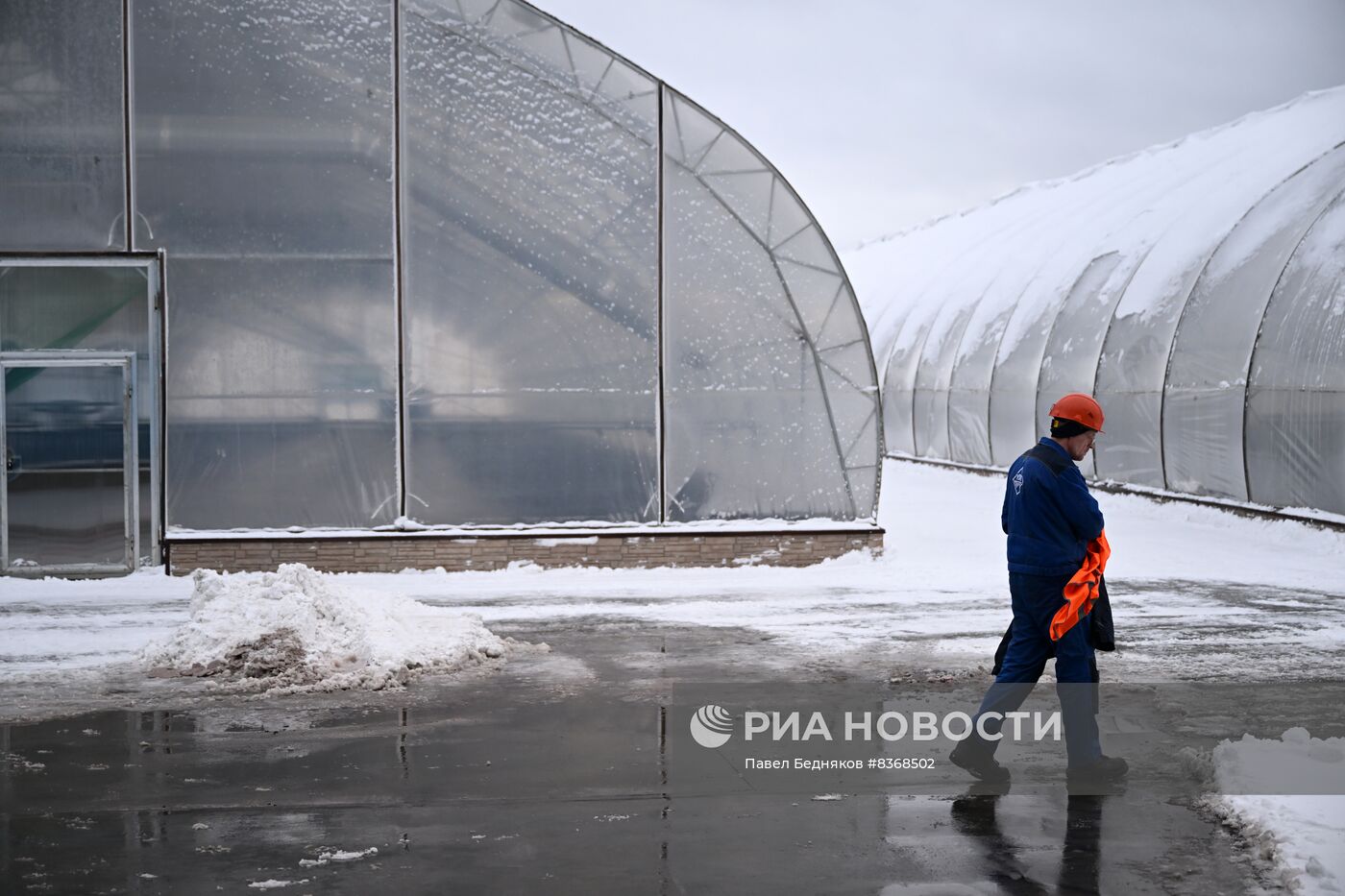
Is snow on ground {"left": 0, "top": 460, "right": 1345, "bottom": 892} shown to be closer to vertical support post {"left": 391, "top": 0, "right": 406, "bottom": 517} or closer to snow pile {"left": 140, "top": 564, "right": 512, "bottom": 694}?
snow pile {"left": 140, "top": 564, "right": 512, "bottom": 694}

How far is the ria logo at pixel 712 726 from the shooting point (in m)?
7.52

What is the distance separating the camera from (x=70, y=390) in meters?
14.2

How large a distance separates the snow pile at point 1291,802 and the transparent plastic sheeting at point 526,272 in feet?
27.1

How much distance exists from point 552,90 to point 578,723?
851cm

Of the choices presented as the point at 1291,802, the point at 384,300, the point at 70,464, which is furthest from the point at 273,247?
the point at 1291,802

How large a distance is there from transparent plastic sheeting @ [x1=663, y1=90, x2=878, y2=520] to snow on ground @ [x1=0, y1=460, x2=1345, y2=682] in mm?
933

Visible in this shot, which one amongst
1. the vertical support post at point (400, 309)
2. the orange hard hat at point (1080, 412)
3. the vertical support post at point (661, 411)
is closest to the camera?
the orange hard hat at point (1080, 412)

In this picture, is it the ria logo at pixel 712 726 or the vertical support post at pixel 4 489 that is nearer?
the ria logo at pixel 712 726

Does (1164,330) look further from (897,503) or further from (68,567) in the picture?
(68,567)

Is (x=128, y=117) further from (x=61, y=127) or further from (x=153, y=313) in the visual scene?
(x=153, y=313)

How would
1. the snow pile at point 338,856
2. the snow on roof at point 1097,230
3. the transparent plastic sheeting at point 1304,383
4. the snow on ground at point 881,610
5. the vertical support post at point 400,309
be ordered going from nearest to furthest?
the snow pile at point 338,856 → the snow on ground at point 881,610 → the vertical support post at point 400,309 → the transparent plastic sheeting at point 1304,383 → the snow on roof at point 1097,230

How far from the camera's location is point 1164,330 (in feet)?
64.2

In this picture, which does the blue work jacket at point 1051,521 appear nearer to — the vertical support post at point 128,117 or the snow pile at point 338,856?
the snow pile at point 338,856

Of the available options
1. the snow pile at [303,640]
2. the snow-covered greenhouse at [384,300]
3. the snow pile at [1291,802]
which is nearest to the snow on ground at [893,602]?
the snow pile at [303,640]
